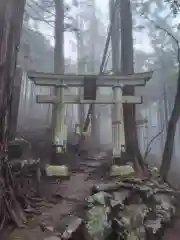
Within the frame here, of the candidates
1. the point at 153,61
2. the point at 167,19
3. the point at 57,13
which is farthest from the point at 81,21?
the point at 57,13

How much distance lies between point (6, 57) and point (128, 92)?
4.41 m

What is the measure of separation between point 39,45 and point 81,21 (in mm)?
6945

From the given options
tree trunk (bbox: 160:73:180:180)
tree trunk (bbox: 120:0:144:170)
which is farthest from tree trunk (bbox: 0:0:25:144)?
tree trunk (bbox: 160:73:180:180)

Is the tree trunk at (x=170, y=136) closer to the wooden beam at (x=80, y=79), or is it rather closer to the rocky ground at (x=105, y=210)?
the rocky ground at (x=105, y=210)

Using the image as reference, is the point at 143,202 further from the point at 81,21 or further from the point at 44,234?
the point at 81,21

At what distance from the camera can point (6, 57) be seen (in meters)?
4.54

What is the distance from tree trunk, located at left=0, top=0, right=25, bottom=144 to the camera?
4426 millimetres

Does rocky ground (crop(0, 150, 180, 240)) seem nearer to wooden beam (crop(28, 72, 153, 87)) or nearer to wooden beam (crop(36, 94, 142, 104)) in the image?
wooden beam (crop(36, 94, 142, 104))

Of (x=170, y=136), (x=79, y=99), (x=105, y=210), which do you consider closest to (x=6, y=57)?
(x=105, y=210)

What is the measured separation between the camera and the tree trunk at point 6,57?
4426 millimetres

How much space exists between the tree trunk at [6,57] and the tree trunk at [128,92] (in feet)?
13.1

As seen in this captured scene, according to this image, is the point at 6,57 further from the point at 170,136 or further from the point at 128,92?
the point at 170,136

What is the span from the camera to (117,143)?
7.33 metres

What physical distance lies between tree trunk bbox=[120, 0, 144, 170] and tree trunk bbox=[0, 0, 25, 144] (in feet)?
13.1
